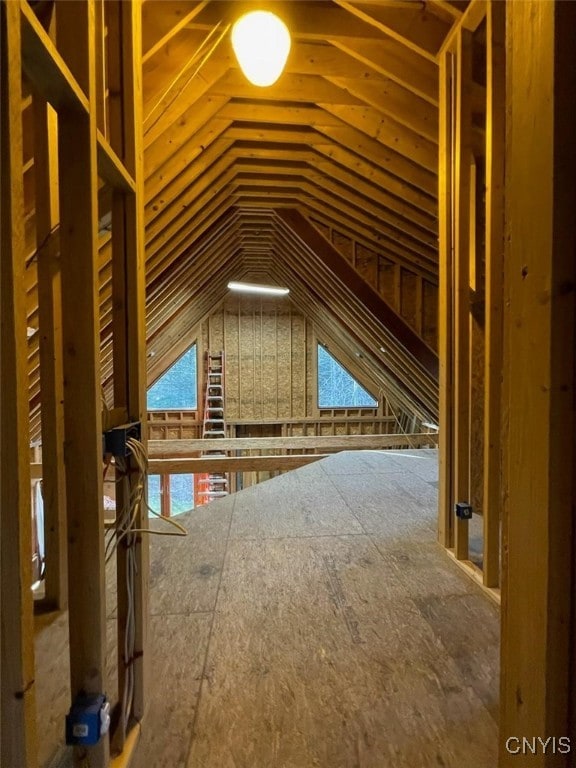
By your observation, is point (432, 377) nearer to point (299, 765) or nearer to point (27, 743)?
point (299, 765)

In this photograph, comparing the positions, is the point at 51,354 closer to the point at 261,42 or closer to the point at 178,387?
the point at 261,42

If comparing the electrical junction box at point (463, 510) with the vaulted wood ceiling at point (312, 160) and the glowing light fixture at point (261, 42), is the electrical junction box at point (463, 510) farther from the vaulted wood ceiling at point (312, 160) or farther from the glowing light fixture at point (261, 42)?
the glowing light fixture at point (261, 42)

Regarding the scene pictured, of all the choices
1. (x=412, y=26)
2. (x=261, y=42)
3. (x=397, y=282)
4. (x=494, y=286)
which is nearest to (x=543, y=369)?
(x=494, y=286)

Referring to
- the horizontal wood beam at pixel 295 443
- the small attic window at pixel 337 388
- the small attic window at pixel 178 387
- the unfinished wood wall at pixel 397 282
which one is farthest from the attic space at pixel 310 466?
the small attic window at pixel 337 388

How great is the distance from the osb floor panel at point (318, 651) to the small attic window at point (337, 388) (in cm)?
716

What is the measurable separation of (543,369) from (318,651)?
4.20 feet

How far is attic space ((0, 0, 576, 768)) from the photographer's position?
0.67 metres

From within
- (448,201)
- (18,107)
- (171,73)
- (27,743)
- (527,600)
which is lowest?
(27,743)

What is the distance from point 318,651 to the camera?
1.46 m

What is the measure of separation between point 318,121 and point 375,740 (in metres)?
3.62

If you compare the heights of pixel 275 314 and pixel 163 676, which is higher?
pixel 275 314

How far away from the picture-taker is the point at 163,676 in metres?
1.35

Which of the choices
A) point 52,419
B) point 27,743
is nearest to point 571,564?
point 27,743

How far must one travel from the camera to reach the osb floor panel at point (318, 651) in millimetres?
1113
